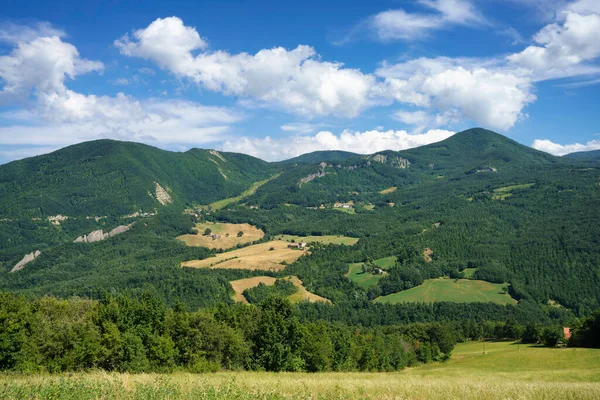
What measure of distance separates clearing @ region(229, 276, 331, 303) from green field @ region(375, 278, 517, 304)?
90.4 ft

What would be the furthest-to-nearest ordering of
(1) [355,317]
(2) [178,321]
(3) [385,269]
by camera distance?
(3) [385,269]
(1) [355,317]
(2) [178,321]

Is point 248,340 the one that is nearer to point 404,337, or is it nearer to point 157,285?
point 404,337

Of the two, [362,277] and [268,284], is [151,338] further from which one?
[362,277]

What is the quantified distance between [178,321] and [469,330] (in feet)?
343

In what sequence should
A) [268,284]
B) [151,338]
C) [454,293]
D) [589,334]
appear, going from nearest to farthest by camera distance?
[151,338] < [589,334] < [454,293] < [268,284]

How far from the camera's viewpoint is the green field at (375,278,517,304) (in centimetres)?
15112

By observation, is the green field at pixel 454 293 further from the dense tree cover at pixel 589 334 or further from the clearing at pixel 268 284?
the dense tree cover at pixel 589 334

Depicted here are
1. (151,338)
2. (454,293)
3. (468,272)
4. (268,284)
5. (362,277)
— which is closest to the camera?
(151,338)

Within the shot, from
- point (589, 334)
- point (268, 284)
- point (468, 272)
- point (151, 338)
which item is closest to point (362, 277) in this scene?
point (268, 284)

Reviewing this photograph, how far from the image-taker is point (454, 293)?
15638 centimetres

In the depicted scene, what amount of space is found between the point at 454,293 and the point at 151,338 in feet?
470

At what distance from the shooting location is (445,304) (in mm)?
144875

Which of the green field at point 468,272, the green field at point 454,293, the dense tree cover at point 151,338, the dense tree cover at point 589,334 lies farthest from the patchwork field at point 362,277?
the dense tree cover at point 151,338

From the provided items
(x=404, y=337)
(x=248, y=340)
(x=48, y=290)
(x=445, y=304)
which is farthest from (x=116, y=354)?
(x=48, y=290)
